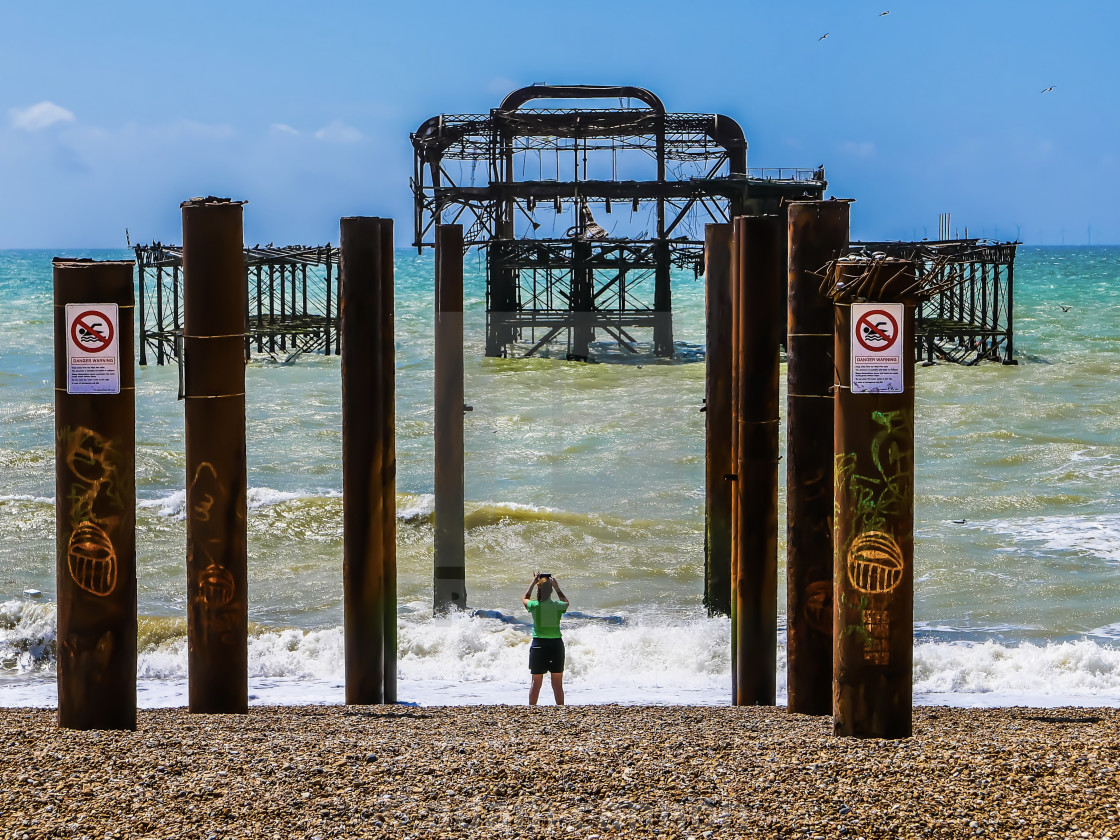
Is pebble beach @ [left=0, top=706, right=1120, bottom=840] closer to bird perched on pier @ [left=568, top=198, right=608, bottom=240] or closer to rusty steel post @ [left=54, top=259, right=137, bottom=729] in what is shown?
rusty steel post @ [left=54, top=259, right=137, bottom=729]

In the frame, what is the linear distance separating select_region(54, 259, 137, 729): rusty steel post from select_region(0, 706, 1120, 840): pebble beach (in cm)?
29

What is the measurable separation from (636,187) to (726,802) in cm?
4027

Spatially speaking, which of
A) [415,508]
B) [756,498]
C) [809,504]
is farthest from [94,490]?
[415,508]

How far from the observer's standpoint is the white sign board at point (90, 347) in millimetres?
6180

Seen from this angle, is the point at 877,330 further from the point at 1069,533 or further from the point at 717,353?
the point at 1069,533

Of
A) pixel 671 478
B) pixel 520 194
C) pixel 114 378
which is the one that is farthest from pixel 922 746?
pixel 520 194

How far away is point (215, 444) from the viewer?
6.78 metres

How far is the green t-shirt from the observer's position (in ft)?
31.9

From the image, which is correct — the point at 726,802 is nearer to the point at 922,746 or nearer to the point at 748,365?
the point at 922,746

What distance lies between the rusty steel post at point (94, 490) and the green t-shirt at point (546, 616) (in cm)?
396

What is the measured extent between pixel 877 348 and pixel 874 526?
2.81ft

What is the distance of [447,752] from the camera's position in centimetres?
577

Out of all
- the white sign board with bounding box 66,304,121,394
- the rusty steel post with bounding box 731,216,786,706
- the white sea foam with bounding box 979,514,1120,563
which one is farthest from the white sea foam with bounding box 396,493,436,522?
the white sign board with bounding box 66,304,121,394

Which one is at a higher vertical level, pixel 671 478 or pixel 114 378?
pixel 114 378
